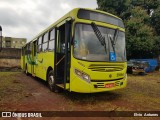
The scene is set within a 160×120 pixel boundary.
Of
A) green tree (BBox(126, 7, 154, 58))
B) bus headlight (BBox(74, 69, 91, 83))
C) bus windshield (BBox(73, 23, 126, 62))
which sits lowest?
bus headlight (BBox(74, 69, 91, 83))

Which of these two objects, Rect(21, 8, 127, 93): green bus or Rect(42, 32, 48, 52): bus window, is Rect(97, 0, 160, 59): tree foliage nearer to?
Rect(42, 32, 48, 52): bus window

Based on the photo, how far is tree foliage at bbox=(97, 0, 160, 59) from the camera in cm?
2461

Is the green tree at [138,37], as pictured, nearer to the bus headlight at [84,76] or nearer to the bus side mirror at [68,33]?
the bus side mirror at [68,33]

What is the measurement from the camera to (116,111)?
20.9ft

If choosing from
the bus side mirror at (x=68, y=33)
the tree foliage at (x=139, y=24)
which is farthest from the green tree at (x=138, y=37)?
the bus side mirror at (x=68, y=33)

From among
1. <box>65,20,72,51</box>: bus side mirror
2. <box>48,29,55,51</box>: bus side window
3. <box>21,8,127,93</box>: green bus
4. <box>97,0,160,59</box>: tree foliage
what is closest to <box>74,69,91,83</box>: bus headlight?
<box>21,8,127,93</box>: green bus

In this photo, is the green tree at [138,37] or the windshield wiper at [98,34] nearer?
the windshield wiper at [98,34]

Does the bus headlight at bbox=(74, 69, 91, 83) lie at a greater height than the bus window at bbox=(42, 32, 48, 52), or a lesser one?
lesser

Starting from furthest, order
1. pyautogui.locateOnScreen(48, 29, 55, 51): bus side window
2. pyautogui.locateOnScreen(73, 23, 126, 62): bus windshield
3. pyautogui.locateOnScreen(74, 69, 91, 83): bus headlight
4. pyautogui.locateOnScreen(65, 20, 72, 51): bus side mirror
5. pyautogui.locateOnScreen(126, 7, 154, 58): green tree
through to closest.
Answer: pyautogui.locateOnScreen(126, 7, 154, 58): green tree → pyautogui.locateOnScreen(48, 29, 55, 51): bus side window → pyautogui.locateOnScreen(65, 20, 72, 51): bus side mirror → pyautogui.locateOnScreen(73, 23, 126, 62): bus windshield → pyautogui.locateOnScreen(74, 69, 91, 83): bus headlight

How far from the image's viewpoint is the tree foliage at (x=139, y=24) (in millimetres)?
24609

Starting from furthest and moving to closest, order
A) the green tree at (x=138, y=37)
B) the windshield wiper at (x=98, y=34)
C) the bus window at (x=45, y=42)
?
the green tree at (x=138, y=37)
the bus window at (x=45, y=42)
the windshield wiper at (x=98, y=34)

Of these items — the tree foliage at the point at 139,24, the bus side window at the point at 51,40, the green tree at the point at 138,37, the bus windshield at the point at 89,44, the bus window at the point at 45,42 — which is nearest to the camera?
the bus windshield at the point at 89,44

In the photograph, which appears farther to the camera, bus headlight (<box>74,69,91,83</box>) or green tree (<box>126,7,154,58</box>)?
green tree (<box>126,7,154,58</box>)

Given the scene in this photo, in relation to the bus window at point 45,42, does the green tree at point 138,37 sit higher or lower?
higher
